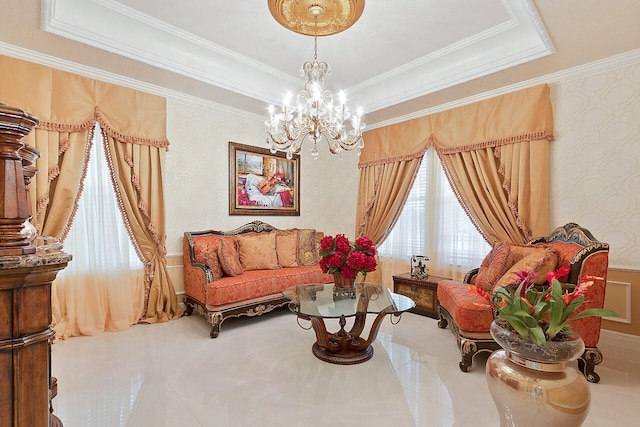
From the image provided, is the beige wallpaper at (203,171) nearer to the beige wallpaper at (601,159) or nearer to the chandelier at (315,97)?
the chandelier at (315,97)

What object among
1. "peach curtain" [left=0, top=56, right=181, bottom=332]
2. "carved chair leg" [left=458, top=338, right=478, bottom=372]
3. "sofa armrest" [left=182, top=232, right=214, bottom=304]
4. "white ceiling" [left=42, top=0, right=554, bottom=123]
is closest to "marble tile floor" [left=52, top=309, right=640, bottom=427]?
"carved chair leg" [left=458, top=338, right=478, bottom=372]

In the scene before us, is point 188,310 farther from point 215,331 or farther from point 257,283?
point 257,283

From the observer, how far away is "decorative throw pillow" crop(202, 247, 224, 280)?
3703 mm

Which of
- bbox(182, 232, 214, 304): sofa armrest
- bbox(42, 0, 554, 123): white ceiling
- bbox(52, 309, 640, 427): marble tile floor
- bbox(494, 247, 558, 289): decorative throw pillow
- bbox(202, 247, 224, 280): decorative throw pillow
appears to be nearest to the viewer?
bbox(52, 309, 640, 427): marble tile floor

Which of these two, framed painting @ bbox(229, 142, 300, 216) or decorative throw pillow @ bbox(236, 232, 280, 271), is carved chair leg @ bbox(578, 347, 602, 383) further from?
framed painting @ bbox(229, 142, 300, 216)

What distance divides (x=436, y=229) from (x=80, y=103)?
447 cm

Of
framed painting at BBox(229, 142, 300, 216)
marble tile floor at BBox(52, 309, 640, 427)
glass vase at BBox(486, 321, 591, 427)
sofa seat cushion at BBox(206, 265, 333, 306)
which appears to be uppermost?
framed painting at BBox(229, 142, 300, 216)

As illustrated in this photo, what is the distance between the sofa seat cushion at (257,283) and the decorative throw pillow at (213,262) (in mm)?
95

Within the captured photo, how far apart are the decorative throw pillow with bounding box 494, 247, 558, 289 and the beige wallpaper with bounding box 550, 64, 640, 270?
2.93 feet

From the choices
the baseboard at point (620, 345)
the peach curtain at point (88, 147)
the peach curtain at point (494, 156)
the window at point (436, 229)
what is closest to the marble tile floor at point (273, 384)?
the baseboard at point (620, 345)

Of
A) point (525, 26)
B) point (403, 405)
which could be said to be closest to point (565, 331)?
point (403, 405)

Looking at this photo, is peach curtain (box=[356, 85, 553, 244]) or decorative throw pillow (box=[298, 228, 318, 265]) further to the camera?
decorative throw pillow (box=[298, 228, 318, 265])

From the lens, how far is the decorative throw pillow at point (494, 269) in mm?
2941

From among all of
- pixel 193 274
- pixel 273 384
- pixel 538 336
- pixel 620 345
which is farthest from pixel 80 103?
pixel 620 345
